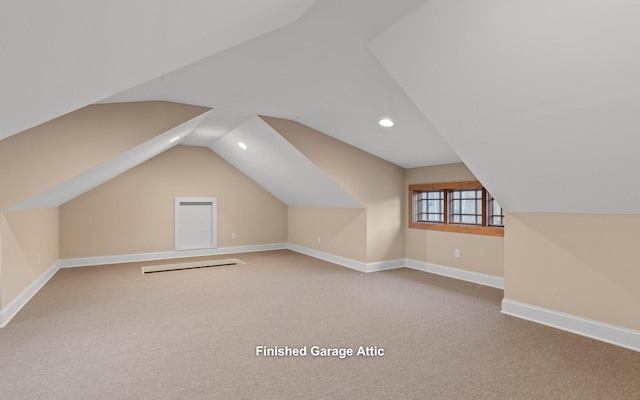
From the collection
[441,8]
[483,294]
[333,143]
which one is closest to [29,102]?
[441,8]

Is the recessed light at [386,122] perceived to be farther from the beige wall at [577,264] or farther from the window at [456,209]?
the beige wall at [577,264]

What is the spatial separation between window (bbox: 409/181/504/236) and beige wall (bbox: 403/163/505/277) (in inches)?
3.7

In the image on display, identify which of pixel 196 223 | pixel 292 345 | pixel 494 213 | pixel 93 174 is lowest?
pixel 292 345

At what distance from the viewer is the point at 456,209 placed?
5.85 m

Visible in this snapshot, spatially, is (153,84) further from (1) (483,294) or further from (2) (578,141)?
(1) (483,294)

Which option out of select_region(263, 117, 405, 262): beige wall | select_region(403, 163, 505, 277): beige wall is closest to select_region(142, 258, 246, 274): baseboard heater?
select_region(263, 117, 405, 262): beige wall

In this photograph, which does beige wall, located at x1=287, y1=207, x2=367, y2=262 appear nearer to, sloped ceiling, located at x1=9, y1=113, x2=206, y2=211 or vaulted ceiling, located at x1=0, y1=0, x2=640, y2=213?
vaulted ceiling, located at x1=0, y1=0, x2=640, y2=213

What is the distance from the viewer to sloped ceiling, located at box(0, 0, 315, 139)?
116 centimetres

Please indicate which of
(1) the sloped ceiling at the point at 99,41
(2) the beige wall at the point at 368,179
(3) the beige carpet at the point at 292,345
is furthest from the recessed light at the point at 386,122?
(1) the sloped ceiling at the point at 99,41

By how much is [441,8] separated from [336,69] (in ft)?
4.28

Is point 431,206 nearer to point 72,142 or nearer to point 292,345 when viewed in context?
point 292,345

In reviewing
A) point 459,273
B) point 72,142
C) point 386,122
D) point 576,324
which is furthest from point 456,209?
point 72,142

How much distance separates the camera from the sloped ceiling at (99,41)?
3.81 feet

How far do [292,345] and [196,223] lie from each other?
527 cm
